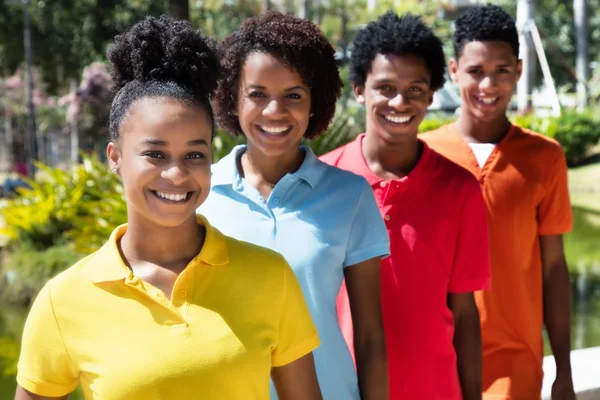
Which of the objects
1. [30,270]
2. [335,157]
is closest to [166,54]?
[335,157]

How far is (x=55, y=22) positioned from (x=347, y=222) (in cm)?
2767

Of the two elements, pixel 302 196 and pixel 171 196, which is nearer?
pixel 171 196

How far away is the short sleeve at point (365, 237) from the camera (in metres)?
2.65

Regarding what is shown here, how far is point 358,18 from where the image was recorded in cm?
4112

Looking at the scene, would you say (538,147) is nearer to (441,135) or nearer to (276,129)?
(441,135)

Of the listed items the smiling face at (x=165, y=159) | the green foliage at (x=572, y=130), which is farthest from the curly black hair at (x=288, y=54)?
the green foliage at (x=572, y=130)

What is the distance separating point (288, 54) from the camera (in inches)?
109

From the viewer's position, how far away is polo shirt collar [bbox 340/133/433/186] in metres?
3.10

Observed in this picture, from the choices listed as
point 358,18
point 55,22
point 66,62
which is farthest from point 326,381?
point 358,18

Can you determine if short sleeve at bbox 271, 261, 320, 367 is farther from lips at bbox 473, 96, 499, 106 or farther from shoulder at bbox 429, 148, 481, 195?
lips at bbox 473, 96, 499, 106

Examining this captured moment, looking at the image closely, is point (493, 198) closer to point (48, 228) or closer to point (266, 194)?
point (266, 194)

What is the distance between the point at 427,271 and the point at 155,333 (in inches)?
48.0

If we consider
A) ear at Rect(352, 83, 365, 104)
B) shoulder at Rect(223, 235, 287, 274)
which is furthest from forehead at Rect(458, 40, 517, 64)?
shoulder at Rect(223, 235, 287, 274)

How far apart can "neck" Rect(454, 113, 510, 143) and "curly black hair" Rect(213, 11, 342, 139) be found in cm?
98
